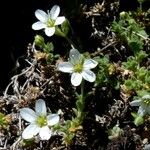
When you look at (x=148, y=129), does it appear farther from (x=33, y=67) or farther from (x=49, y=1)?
(x=49, y=1)

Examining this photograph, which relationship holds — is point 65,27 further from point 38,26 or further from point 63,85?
point 63,85

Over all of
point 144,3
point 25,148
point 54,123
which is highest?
point 144,3

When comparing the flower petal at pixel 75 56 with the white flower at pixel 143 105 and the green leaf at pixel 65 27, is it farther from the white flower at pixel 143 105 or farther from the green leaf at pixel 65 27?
the white flower at pixel 143 105

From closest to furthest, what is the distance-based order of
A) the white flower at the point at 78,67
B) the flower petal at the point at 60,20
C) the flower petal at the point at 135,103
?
the flower petal at the point at 135,103
the white flower at the point at 78,67
the flower petal at the point at 60,20

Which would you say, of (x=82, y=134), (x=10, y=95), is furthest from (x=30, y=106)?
(x=82, y=134)

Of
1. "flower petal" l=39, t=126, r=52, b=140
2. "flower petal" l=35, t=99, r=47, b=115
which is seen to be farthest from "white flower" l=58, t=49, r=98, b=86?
"flower petal" l=39, t=126, r=52, b=140

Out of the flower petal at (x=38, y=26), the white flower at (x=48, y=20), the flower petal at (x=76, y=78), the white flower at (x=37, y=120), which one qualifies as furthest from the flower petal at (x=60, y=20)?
the white flower at (x=37, y=120)

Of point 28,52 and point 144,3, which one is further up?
point 144,3
